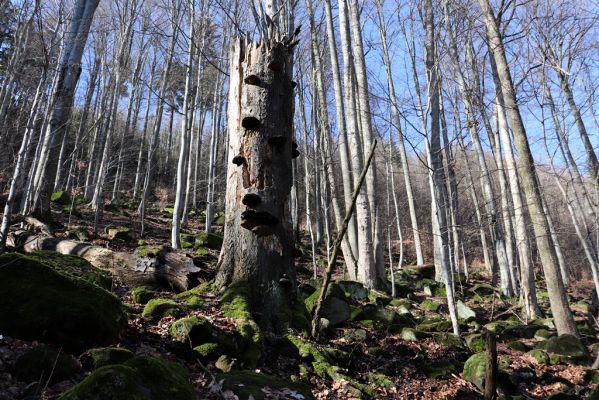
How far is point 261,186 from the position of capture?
4.69m

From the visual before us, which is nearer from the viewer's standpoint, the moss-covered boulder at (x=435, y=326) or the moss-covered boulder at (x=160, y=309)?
the moss-covered boulder at (x=160, y=309)

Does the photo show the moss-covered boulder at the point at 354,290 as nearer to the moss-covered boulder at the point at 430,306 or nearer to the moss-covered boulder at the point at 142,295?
the moss-covered boulder at the point at 430,306

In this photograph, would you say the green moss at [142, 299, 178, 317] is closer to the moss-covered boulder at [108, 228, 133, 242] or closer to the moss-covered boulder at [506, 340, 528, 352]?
the moss-covered boulder at [506, 340, 528, 352]

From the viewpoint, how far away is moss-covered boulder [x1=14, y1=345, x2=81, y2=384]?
2428 mm

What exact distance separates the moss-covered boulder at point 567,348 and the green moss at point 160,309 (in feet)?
19.7

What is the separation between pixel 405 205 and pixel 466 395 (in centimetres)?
2585

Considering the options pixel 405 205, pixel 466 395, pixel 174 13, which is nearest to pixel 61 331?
pixel 466 395

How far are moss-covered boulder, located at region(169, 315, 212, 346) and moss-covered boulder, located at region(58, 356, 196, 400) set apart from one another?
3.14 ft

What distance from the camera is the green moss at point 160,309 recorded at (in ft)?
13.5

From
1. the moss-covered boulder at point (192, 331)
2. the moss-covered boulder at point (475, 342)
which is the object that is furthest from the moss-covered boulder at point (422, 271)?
the moss-covered boulder at point (192, 331)

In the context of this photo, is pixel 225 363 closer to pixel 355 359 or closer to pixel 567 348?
pixel 355 359

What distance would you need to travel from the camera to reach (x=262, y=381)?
291 centimetres

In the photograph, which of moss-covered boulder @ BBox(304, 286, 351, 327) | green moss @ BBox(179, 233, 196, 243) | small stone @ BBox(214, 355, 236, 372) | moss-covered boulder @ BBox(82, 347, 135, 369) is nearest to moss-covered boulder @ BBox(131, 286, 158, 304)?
small stone @ BBox(214, 355, 236, 372)

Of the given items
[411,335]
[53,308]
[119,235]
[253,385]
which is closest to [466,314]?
[411,335]
